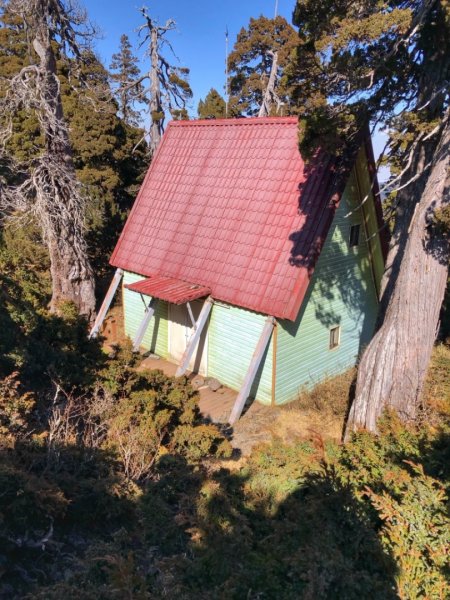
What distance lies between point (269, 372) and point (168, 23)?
58.6 ft

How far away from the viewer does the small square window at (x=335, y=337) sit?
1271 cm

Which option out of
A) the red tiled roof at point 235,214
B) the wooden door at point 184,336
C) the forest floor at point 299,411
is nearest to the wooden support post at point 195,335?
the red tiled roof at point 235,214

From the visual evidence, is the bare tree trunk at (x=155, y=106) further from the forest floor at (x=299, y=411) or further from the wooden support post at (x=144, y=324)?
the forest floor at (x=299, y=411)

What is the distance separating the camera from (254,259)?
1139 cm

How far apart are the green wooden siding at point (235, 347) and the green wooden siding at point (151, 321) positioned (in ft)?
7.27

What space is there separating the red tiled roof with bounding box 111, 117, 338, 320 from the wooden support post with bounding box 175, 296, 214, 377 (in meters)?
0.41

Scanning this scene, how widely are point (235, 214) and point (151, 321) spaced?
177 inches

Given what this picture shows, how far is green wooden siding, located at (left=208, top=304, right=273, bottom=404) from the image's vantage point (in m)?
11.0

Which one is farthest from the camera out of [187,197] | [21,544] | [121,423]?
[187,197]

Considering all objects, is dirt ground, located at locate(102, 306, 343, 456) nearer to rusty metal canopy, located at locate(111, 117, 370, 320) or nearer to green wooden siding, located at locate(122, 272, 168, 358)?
rusty metal canopy, located at locate(111, 117, 370, 320)

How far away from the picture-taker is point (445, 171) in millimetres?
7707

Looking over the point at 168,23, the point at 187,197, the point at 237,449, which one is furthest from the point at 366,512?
the point at 168,23

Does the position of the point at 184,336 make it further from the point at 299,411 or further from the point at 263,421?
the point at 299,411

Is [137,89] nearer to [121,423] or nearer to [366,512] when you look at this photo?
[121,423]
